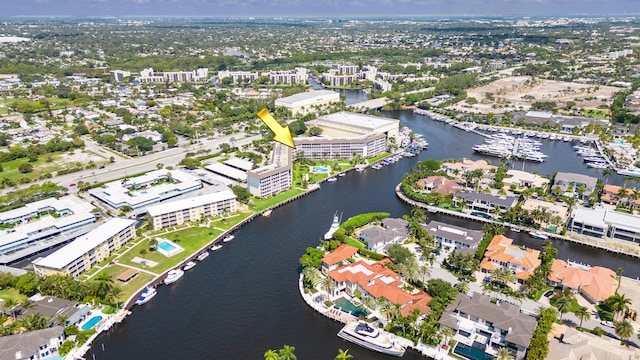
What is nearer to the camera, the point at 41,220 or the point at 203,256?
the point at 203,256

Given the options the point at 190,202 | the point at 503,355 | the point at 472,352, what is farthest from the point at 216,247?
the point at 503,355

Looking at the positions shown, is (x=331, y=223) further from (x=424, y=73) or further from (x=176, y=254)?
(x=424, y=73)

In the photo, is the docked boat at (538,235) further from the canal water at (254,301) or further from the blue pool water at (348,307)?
the blue pool water at (348,307)

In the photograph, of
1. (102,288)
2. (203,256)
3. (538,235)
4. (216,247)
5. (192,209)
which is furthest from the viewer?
(192,209)

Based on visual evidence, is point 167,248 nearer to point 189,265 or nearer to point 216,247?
point 189,265

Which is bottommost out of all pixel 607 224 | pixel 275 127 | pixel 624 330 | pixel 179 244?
pixel 179 244

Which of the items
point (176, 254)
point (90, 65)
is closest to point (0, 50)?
point (90, 65)

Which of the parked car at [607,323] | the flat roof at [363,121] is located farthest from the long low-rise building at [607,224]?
the flat roof at [363,121]
